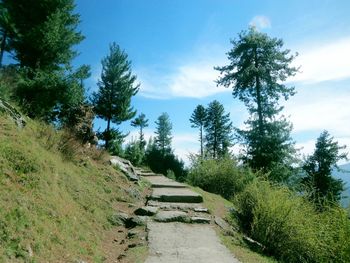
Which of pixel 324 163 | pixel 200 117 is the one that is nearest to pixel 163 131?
pixel 200 117

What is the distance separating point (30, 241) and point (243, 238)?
17.1 feet

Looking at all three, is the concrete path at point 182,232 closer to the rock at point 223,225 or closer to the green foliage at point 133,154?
the rock at point 223,225

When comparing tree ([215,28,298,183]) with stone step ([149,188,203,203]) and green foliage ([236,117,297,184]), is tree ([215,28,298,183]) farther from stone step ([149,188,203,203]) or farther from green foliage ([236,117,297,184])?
stone step ([149,188,203,203])

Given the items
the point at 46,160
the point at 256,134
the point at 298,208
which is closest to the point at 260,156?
the point at 256,134

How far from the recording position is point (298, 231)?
8070 millimetres

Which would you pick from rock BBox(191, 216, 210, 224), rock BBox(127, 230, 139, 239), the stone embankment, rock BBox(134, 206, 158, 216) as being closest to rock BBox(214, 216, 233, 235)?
the stone embankment

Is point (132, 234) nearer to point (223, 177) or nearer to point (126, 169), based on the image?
point (126, 169)

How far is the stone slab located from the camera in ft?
20.3

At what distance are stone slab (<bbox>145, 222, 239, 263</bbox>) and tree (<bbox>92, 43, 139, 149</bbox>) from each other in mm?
21299

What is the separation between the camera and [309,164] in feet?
91.7

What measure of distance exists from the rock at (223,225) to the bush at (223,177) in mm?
5430

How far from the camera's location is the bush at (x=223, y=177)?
583 inches

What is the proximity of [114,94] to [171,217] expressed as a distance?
2165 centimetres

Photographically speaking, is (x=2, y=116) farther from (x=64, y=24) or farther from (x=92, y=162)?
(x=64, y=24)
